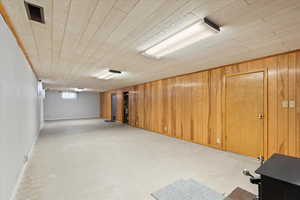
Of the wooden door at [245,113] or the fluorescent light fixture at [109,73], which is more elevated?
the fluorescent light fixture at [109,73]

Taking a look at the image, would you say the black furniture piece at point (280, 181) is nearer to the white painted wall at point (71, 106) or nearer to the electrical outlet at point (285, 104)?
the electrical outlet at point (285, 104)

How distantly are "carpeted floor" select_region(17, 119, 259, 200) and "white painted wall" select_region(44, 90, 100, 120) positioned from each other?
25.0ft

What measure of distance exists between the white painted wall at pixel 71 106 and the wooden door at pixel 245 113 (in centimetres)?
1078

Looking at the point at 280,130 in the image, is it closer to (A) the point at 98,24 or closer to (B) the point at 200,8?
(B) the point at 200,8

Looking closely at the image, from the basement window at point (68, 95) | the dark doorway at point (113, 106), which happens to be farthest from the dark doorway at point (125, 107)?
the basement window at point (68, 95)

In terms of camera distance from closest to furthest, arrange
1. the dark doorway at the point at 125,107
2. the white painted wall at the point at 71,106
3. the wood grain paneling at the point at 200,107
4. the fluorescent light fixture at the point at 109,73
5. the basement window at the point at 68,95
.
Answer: the wood grain paneling at the point at 200,107
the fluorescent light fixture at the point at 109,73
the dark doorway at the point at 125,107
the white painted wall at the point at 71,106
the basement window at the point at 68,95

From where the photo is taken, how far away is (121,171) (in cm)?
250

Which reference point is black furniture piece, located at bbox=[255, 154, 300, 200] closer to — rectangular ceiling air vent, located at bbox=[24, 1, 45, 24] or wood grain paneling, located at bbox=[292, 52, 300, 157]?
rectangular ceiling air vent, located at bbox=[24, 1, 45, 24]

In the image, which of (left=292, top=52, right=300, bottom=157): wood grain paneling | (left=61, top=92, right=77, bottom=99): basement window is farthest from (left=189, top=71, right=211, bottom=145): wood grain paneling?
(left=61, top=92, right=77, bottom=99): basement window

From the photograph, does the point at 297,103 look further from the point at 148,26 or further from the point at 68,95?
the point at 68,95

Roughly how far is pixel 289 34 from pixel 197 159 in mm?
2673

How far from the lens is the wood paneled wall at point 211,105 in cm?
262

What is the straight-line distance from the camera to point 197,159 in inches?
119

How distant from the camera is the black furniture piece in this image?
555 mm
